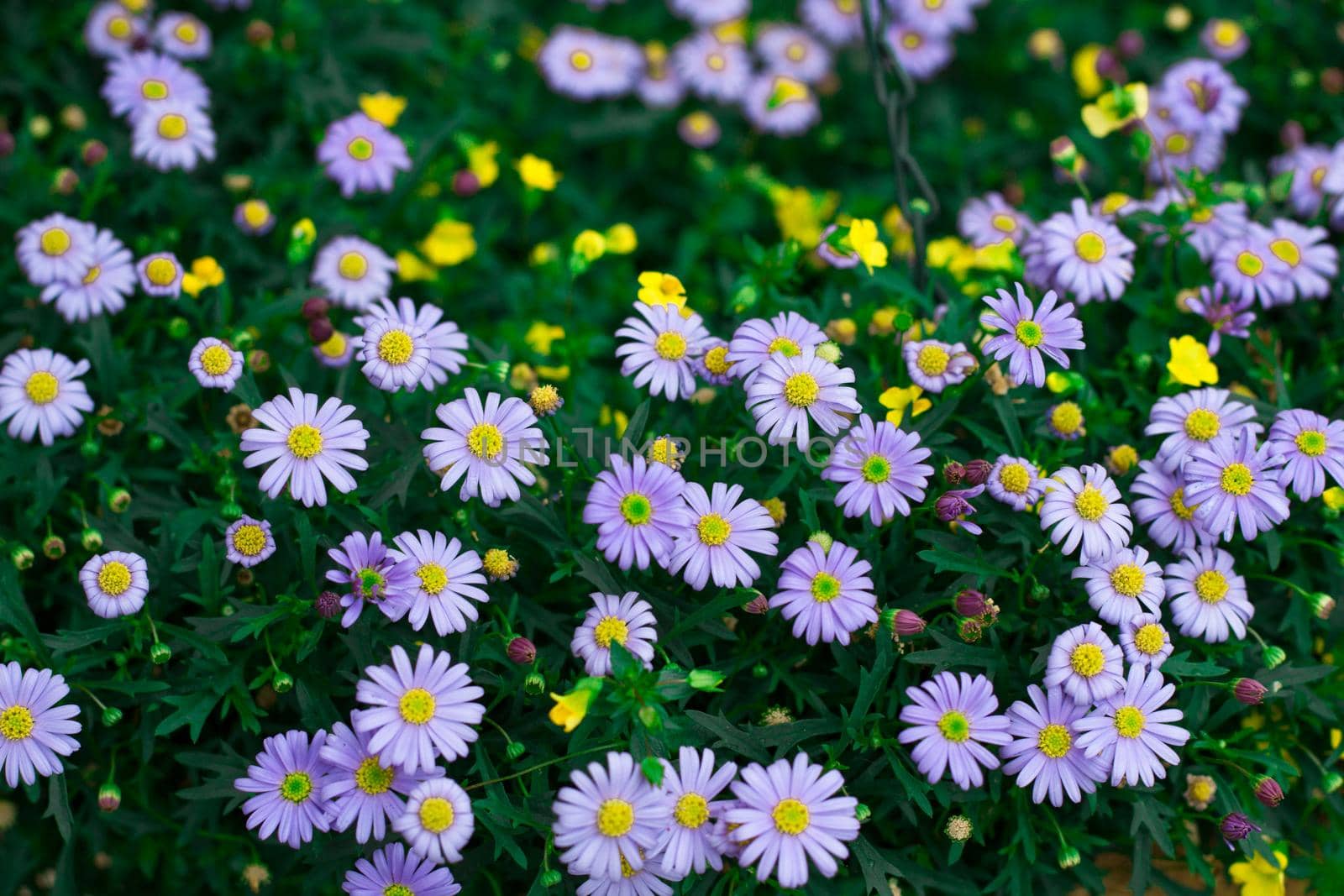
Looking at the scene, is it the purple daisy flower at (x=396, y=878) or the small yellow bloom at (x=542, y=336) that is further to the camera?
the small yellow bloom at (x=542, y=336)

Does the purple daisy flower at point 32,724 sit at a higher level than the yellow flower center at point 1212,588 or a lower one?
lower

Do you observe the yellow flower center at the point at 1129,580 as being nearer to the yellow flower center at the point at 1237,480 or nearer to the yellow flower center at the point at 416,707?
the yellow flower center at the point at 1237,480

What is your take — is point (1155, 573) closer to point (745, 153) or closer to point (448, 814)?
point (448, 814)

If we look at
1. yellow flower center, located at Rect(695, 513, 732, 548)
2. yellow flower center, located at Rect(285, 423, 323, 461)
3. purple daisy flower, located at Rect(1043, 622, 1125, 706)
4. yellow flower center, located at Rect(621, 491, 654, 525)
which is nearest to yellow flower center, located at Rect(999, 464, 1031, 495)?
purple daisy flower, located at Rect(1043, 622, 1125, 706)

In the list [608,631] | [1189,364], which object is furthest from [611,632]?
[1189,364]

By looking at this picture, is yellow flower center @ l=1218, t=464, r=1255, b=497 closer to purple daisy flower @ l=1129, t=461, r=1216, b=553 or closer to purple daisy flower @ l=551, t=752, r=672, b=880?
purple daisy flower @ l=1129, t=461, r=1216, b=553

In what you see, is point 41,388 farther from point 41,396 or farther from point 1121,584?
point 1121,584

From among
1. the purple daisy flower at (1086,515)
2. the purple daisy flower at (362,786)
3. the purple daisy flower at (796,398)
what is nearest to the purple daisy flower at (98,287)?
the purple daisy flower at (362,786)
